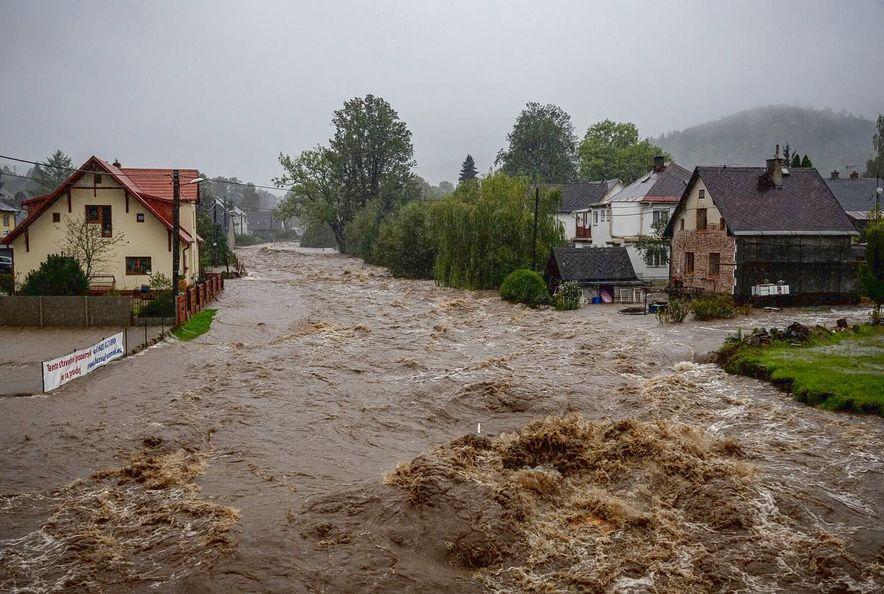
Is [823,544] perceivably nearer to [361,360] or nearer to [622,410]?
[622,410]

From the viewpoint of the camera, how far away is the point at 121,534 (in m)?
11.0

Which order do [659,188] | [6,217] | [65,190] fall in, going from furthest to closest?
[6,217]
[659,188]
[65,190]

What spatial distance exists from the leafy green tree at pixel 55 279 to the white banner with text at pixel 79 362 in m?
8.25

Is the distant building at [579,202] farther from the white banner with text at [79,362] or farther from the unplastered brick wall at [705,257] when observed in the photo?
the white banner with text at [79,362]

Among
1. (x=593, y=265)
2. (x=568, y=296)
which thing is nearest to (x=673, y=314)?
(x=568, y=296)

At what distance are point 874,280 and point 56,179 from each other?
122393 mm

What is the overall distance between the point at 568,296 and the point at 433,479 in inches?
1084

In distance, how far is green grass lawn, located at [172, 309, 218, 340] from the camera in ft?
93.0

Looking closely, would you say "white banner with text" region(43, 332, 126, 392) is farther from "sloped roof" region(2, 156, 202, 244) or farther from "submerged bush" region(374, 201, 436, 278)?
"submerged bush" region(374, 201, 436, 278)

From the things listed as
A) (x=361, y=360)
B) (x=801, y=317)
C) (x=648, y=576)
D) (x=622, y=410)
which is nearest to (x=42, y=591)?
(x=648, y=576)

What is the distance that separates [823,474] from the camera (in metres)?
13.4

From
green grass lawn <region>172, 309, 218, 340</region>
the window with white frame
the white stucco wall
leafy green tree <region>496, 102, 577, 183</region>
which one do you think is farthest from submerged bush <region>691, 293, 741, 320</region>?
leafy green tree <region>496, 102, 577, 183</region>

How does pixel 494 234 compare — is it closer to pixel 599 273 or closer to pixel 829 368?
pixel 599 273

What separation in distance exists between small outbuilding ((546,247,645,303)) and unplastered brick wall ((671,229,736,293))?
279 centimetres
